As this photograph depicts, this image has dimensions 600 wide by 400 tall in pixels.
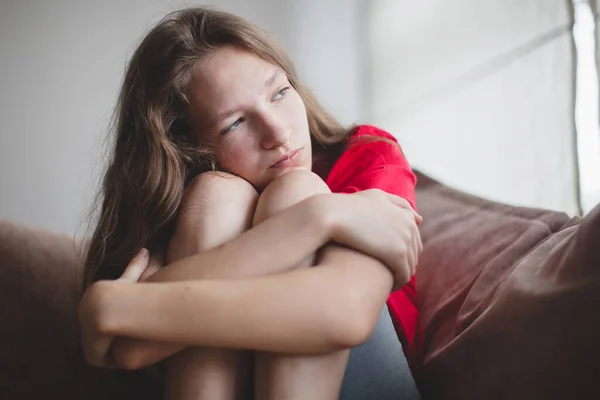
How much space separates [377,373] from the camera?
78cm

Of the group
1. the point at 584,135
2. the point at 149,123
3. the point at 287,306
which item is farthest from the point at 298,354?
the point at 584,135

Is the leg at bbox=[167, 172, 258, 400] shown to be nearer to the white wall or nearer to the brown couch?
the brown couch

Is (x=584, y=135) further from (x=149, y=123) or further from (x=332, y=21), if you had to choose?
(x=332, y=21)

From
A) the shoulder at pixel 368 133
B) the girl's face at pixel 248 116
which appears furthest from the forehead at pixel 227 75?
the shoulder at pixel 368 133

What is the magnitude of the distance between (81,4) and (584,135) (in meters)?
1.58

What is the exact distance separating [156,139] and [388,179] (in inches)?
14.7

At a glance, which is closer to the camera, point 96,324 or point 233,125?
point 96,324

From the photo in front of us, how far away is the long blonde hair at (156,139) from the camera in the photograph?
3.04 ft

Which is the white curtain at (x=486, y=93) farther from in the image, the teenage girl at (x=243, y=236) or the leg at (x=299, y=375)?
the leg at (x=299, y=375)

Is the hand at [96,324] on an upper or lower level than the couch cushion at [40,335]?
upper

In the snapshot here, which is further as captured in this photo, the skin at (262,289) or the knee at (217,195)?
the knee at (217,195)

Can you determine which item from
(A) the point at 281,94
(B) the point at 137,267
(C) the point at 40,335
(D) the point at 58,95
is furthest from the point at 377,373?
(D) the point at 58,95

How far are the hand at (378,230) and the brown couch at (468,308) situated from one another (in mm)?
119

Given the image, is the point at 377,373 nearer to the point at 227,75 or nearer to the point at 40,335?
the point at 227,75
